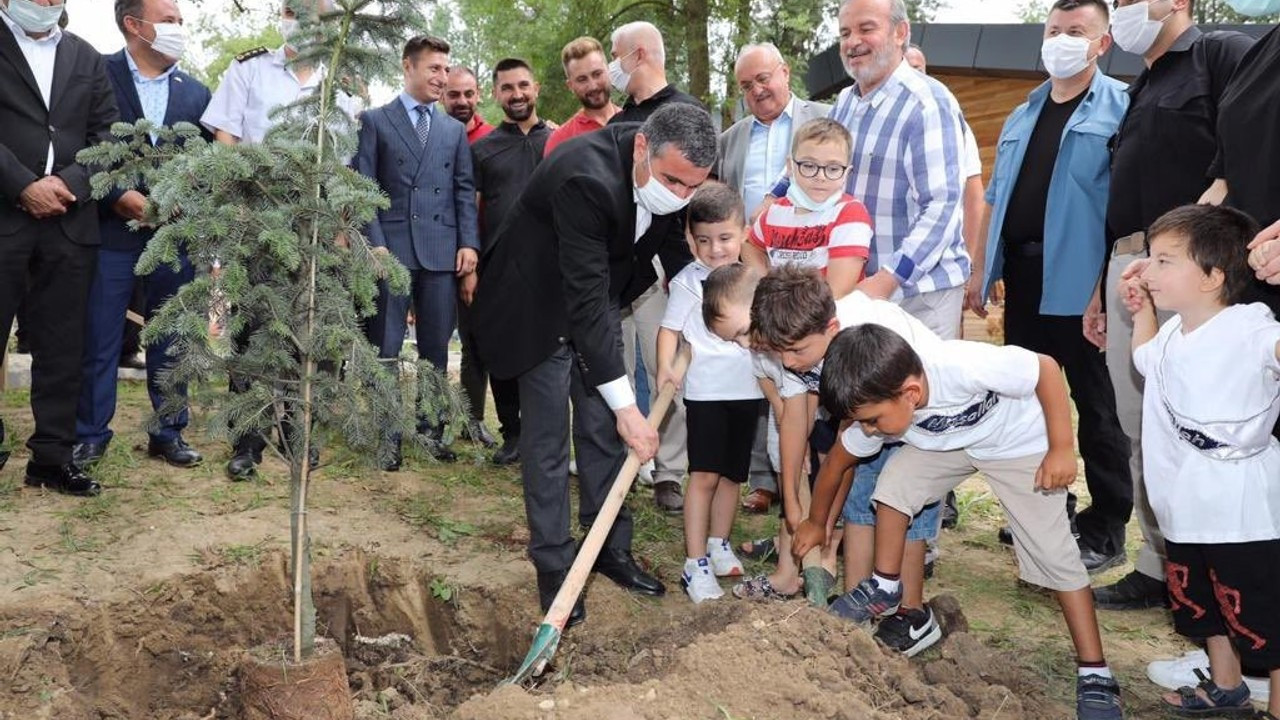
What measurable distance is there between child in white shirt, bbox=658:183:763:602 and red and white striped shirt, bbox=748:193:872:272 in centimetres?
13

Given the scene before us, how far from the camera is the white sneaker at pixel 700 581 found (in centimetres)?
411

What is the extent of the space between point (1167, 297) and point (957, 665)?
4.42ft

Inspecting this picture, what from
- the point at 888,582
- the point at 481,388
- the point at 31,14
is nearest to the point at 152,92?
the point at 31,14

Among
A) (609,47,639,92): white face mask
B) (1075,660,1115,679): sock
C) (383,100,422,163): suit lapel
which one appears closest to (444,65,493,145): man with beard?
(383,100,422,163): suit lapel

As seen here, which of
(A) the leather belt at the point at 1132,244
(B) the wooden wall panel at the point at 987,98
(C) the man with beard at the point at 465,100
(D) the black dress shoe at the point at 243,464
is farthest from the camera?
(B) the wooden wall panel at the point at 987,98

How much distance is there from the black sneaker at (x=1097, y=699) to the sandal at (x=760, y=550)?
1651mm

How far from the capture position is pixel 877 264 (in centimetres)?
434

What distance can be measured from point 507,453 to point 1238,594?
414 cm

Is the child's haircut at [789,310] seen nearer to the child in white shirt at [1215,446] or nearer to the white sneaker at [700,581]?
the child in white shirt at [1215,446]

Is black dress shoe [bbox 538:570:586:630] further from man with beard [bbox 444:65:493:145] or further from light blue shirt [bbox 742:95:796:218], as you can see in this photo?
man with beard [bbox 444:65:493:145]

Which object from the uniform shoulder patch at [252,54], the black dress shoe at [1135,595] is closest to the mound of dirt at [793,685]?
the black dress shoe at [1135,595]

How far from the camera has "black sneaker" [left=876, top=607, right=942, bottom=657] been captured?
3.61 m

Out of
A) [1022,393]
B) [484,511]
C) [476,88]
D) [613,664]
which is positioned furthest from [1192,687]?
[476,88]

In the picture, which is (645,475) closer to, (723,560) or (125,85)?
(723,560)
